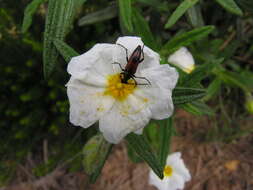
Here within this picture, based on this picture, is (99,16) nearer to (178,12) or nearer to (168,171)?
(178,12)

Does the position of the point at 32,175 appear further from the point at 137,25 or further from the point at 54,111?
the point at 137,25

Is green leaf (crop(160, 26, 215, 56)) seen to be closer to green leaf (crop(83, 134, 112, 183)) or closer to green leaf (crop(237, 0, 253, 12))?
green leaf (crop(237, 0, 253, 12))

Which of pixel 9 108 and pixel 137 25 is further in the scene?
pixel 9 108

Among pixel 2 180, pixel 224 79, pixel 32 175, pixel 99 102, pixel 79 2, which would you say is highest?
pixel 79 2

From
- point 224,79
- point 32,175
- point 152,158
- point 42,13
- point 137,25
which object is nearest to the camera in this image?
point 152,158

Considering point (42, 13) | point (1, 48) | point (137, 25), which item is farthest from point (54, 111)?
point (137, 25)

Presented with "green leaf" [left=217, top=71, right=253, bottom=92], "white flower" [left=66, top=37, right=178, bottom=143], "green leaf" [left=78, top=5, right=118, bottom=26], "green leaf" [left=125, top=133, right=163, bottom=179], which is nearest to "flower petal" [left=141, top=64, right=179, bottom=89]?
"white flower" [left=66, top=37, right=178, bottom=143]
